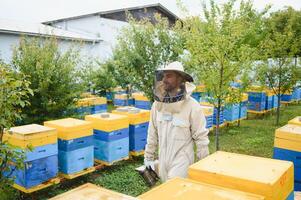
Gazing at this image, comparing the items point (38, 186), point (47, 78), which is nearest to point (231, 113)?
point (47, 78)

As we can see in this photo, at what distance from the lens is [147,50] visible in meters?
7.50

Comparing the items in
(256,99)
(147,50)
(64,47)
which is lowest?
(256,99)

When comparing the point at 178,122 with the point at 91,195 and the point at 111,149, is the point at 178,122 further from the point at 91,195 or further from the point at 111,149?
the point at 111,149

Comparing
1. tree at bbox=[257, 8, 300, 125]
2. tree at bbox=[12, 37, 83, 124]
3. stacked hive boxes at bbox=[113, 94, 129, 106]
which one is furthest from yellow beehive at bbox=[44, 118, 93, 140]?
stacked hive boxes at bbox=[113, 94, 129, 106]

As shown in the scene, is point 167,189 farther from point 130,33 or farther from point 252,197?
point 130,33

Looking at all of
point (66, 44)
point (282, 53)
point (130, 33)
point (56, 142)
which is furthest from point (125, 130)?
point (66, 44)

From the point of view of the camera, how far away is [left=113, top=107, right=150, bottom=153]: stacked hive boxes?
6.46 meters

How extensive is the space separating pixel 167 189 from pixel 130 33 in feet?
20.3

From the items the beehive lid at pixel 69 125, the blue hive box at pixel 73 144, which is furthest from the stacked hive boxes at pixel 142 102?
the blue hive box at pixel 73 144

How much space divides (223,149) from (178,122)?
16.8 feet

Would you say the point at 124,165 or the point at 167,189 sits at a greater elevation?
the point at 167,189

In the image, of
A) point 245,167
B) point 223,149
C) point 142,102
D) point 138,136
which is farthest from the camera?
point 142,102

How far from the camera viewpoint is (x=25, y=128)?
194 inches

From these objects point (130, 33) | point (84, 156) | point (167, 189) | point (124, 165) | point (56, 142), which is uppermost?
point (130, 33)
